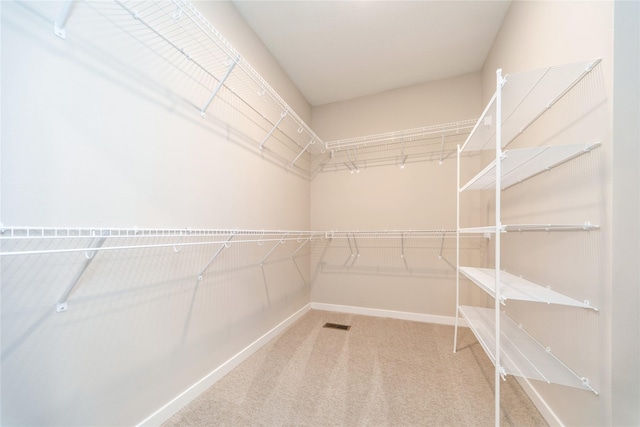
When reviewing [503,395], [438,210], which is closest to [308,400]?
[503,395]

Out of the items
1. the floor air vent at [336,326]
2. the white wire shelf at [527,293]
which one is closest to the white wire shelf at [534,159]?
the white wire shelf at [527,293]

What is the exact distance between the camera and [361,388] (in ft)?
4.87

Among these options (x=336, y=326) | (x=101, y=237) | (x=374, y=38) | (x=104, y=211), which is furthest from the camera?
(x=336, y=326)

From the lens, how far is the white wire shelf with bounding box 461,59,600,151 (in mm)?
1057

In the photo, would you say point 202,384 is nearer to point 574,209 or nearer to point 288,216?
point 288,216

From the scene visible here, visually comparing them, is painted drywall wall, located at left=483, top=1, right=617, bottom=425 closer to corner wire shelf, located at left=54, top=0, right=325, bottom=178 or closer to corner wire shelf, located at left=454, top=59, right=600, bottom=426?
Answer: corner wire shelf, located at left=454, top=59, right=600, bottom=426

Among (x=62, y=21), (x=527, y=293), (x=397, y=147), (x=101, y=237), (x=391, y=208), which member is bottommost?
(x=527, y=293)

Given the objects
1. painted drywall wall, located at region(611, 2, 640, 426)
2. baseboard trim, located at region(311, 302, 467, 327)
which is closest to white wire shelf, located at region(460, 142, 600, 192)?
painted drywall wall, located at region(611, 2, 640, 426)

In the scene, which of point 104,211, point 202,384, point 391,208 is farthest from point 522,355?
point 104,211

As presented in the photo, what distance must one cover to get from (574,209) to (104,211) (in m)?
2.13

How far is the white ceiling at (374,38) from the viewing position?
1.75 m

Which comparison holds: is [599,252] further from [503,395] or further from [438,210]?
[438,210]

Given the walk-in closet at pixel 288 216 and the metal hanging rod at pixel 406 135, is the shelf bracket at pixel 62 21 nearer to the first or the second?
the walk-in closet at pixel 288 216

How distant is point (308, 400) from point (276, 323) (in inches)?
36.3
